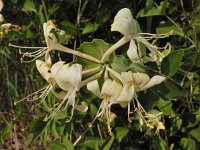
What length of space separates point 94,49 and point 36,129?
0.55m

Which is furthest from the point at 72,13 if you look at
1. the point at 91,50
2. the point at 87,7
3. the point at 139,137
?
the point at 91,50

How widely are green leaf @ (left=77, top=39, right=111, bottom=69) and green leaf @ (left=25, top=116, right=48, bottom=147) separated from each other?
1.65ft

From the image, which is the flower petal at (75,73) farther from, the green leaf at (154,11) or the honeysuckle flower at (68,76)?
the green leaf at (154,11)

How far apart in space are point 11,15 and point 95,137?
0.74 metres

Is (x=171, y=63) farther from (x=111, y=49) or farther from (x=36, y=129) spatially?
(x=36, y=129)

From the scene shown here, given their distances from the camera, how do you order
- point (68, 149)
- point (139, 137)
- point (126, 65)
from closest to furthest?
point (126, 65), point (68, 149), point (139, 137)

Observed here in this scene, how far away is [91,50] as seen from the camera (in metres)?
1.04

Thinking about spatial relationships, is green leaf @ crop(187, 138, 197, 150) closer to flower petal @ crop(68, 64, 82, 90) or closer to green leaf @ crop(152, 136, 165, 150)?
green leaf @ crop(152, 136, 165, 150)

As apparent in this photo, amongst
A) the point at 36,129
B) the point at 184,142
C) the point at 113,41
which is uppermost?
the point at 113,41

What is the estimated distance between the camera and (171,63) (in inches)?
38.8

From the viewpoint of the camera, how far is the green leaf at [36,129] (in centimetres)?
150

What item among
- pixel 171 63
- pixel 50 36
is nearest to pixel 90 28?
pixel 50 36

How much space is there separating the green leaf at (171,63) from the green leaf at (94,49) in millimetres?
126

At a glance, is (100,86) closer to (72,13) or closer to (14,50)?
(72,13)
